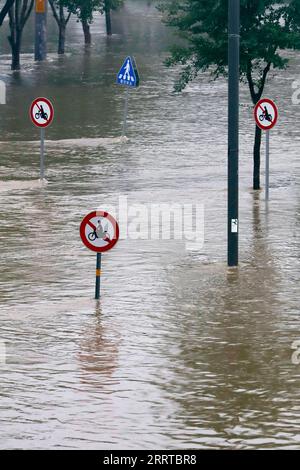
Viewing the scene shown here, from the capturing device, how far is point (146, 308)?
16625mm

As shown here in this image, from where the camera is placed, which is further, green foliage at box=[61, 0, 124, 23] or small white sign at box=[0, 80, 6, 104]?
green foliage at box=[61, 0, 124, 23]

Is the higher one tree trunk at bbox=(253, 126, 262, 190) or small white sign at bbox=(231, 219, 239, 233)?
small white sign at bbox=(231, 219, 239, 233)

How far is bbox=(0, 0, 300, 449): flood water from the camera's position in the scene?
39.0 ft

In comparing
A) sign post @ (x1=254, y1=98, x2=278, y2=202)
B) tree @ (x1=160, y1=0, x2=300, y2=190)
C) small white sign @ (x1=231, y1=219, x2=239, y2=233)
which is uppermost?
tree @ (x1=160, y1=0, x2=300, y2=190)

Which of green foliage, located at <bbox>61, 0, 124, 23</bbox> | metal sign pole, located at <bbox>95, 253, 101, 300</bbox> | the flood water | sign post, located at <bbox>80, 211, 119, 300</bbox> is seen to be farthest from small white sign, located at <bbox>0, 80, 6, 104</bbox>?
sign post, located at <bbox>80, 211, 119, 300</bbox>

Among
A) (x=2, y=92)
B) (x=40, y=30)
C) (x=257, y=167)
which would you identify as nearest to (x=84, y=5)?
(x=40, y=30)

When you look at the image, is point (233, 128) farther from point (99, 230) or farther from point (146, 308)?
point (146, 308)

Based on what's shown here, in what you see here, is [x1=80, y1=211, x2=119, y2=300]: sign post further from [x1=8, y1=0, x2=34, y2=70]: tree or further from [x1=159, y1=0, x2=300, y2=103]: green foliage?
[x1=8, y1=0, x2=34, y2=70]: tree

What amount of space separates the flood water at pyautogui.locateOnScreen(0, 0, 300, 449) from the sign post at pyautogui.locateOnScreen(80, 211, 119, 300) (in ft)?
2.54

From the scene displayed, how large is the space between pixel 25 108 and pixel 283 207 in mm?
22099

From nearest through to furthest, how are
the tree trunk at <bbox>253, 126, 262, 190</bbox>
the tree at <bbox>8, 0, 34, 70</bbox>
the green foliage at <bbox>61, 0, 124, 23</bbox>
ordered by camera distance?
the tree trunk at <bbox>253, 126, 262, 190</bbox>, the tree at <bbox>8, 0, 34, 70</bbox>, the green foliage at <bbox>61, 0, 124, 23</bbox>

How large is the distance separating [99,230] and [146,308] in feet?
3.59

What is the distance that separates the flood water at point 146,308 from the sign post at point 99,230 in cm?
77

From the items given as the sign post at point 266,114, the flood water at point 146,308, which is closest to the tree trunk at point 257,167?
the flood water at point 146,308
